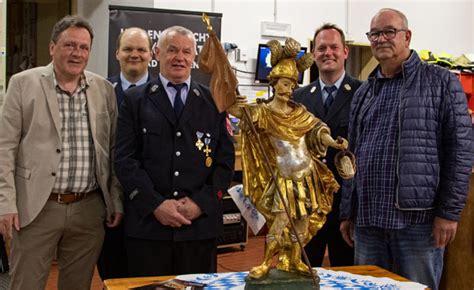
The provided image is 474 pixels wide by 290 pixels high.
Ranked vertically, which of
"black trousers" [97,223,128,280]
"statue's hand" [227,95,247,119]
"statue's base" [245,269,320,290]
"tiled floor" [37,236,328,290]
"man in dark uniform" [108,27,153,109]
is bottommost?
"tiled floor" [37,236,328,290]

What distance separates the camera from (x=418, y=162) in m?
2.38

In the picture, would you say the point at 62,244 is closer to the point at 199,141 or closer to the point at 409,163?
the point at 199,141

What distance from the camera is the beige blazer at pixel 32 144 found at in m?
2.46

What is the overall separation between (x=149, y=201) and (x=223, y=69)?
0.80 m

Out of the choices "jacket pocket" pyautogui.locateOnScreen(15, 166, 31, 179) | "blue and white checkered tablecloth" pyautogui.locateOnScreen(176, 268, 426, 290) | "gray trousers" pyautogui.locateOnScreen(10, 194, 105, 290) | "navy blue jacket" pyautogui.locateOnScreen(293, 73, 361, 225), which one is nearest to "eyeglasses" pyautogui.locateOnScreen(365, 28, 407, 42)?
"navy blue jacket" pyautogui.locateOnScreen(293, 73, 361, 225)

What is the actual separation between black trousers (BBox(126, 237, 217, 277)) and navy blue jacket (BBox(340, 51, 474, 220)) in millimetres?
817

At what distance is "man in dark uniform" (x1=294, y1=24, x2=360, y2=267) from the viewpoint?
9.32 ft

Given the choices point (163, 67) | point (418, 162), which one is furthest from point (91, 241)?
point (418, 162)

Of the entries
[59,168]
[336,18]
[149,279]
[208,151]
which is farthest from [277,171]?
[336,18]

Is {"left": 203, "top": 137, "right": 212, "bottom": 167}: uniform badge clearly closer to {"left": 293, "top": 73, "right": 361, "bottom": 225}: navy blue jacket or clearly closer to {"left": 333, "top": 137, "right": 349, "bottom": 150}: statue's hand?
{"left": 293, "top": 73, "right": 361, "bottom": 225}: navy blue jacket

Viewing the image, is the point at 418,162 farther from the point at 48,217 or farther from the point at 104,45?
the point at 104,45

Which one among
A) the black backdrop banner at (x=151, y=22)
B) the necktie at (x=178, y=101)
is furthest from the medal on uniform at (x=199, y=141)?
the black backdrop banner at (x=151, y=22)

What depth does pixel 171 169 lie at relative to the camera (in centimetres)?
246

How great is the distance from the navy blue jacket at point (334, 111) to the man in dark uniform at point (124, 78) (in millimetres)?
795
